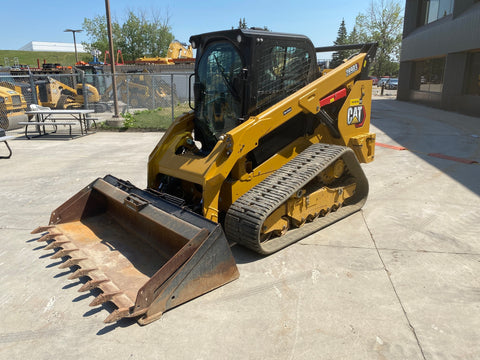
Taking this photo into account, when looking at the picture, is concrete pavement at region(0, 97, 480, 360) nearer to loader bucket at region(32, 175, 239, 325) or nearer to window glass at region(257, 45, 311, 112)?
loader bucket at region(32, 175, 239, 325)

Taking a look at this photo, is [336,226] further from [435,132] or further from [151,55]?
[151,55]

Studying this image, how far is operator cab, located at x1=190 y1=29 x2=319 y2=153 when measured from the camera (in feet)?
14.1

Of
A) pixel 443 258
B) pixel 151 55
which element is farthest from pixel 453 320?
pixel 151 55

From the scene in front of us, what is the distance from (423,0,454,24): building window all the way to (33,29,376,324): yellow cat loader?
63.4ft

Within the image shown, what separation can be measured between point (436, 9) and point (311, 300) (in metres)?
24.9

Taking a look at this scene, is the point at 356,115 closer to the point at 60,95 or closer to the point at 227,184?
the point at 227,184

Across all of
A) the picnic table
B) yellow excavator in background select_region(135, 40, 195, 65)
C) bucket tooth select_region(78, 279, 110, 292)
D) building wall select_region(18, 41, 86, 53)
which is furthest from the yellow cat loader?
building wall select_region(18, 41, 86, 53)

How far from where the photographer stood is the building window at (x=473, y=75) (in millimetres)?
17578

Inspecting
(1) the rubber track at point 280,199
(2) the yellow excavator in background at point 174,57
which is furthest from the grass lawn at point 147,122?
(2) the yellow excavator in background at point 174,57

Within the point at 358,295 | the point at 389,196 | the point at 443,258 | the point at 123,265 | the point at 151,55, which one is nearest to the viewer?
the point at 358,295

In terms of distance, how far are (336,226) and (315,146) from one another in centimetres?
108

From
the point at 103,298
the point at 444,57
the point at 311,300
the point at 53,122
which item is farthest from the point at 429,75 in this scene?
the point at 103,298

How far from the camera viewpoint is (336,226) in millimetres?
4902

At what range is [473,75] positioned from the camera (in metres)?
18.0
